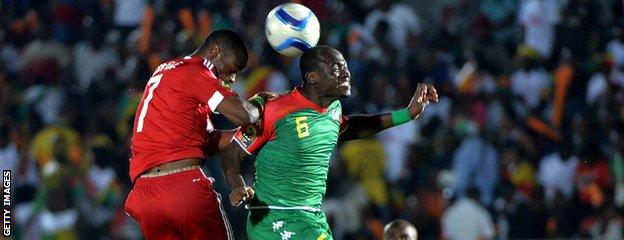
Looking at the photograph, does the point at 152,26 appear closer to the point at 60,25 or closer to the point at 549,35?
the point at 60,25

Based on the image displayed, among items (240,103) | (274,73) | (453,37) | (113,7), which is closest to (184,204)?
(240,103)

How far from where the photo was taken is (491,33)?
17094mm

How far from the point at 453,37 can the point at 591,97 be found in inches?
84.6

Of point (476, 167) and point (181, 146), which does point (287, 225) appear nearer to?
point (181, 146)

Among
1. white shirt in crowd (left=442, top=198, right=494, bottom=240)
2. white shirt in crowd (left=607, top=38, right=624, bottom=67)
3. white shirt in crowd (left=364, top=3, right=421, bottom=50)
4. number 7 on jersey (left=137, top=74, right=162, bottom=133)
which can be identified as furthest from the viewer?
white shirt in crowd (left=364, top=3, right=421, bottom=50)

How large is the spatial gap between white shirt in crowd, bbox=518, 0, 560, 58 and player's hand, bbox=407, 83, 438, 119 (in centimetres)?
726

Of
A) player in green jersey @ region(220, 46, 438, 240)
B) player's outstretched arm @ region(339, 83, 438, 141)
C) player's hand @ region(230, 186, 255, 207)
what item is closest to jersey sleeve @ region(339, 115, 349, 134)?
player's outstretched arm @ region(339, 83, 438, 141)

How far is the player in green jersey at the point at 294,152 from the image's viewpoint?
8.95 m

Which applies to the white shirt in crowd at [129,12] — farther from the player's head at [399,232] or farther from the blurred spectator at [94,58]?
the player's head at [399,232]

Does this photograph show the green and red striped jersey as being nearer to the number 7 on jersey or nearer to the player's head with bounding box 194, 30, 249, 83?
the player's head with bounding box 194, 30, 249, 83

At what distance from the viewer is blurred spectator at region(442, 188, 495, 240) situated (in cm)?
1496

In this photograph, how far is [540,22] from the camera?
16.9m

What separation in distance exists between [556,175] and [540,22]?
2445 mm

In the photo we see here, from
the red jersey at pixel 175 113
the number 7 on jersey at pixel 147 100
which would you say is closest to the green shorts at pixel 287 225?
the red jersey at pixel 175 113
